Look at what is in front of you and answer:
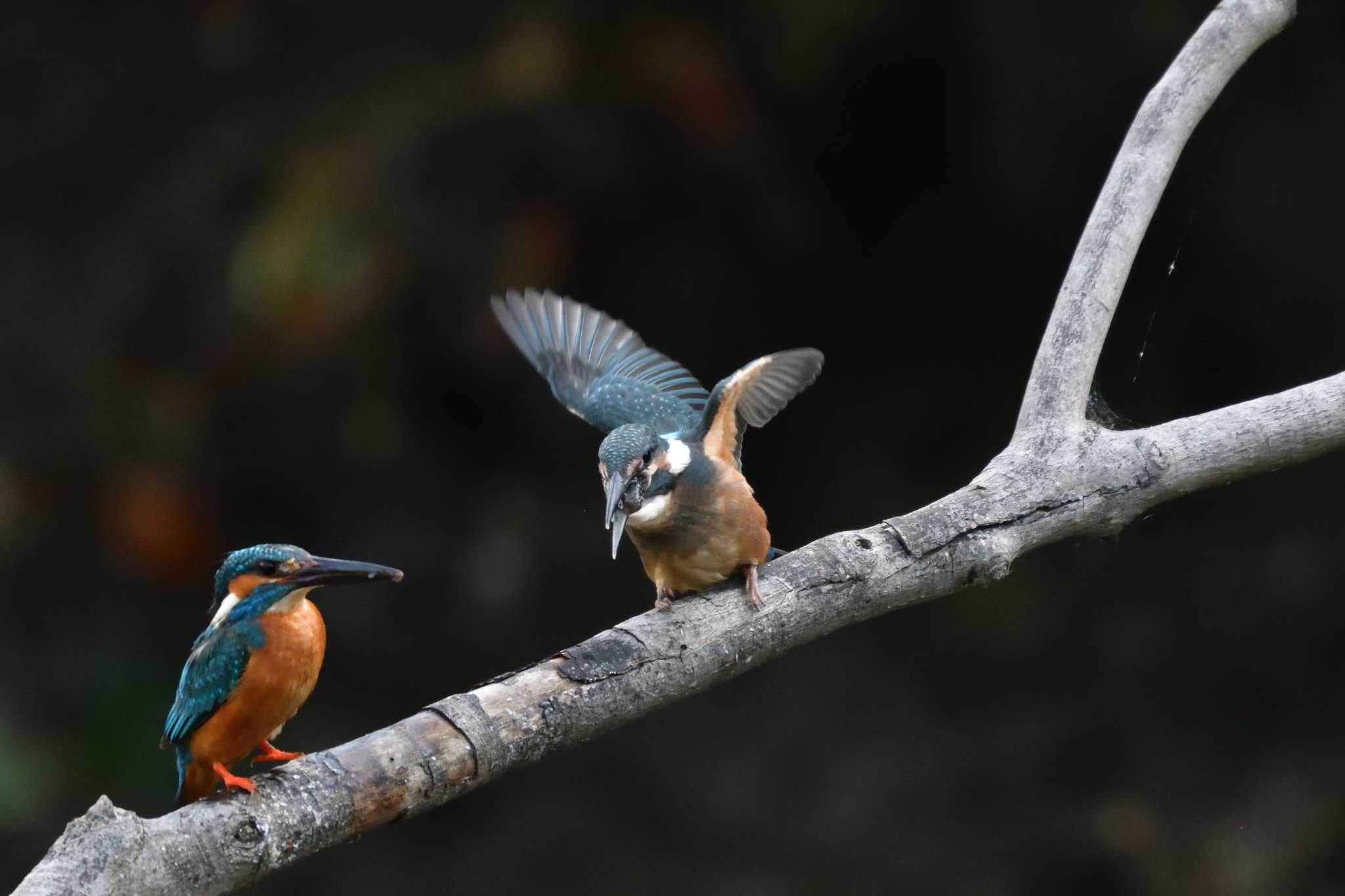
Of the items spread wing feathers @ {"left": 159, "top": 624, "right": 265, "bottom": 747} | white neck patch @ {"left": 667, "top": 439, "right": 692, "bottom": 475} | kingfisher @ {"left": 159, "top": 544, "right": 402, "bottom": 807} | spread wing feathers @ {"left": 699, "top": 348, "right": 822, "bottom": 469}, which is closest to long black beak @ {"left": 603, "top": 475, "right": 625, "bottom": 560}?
white neck patch @ {"left": 667, "top": 439, "right": 692, "bottom": 475}

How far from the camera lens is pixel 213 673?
6.40 ft

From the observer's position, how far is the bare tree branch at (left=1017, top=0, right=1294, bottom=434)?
2240 millimetres

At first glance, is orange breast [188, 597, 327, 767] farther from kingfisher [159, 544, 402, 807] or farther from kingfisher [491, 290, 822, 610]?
→ kingfisher [491, 290, 822, 610]

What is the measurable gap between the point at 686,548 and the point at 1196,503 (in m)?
2.30

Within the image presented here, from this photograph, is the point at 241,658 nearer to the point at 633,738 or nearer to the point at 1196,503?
the point at 633,738

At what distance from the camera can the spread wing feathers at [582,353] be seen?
298cm

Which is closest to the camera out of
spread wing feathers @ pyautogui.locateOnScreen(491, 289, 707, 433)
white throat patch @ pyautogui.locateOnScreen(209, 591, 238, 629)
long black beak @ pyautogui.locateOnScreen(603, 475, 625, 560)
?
white throat patch @ pyautogui.locateOnScreen(209, 591, 238, 629)

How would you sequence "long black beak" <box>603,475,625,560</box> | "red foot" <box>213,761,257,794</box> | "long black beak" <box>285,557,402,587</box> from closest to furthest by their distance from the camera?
"red foot" <box>213,761,257,794</box> → "long black beak" <box>285,557,402,587</box> → "long black beak" <box>603,475,625,560</box>

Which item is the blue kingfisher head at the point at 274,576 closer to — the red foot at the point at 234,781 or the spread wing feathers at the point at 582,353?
the red foot at the point at 234,781

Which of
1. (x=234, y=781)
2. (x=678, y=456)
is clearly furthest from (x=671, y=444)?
(x=234, y=781)

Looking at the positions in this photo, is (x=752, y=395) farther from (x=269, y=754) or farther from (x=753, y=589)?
(x=269, y=754)

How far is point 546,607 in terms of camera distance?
164 inches

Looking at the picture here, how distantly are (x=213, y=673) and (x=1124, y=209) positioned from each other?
1.51 metres

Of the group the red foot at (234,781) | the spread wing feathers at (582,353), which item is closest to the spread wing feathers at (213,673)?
the red foot at (234,781)
